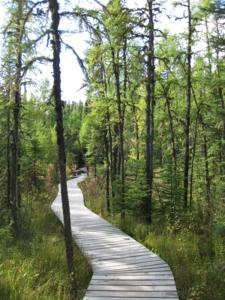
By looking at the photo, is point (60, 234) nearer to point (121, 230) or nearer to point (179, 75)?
point (121, 230)

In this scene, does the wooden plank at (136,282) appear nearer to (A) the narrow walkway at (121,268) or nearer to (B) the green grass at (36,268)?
(A) the narrow walkway at (121,268)

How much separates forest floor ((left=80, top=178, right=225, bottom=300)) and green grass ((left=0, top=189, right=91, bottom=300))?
193cm

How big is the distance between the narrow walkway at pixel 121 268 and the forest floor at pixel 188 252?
32 centimetres

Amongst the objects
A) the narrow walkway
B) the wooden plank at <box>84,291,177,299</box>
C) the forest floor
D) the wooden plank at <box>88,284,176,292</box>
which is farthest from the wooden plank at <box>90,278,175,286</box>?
the wooden plank at <box>84,291,177,299</box>

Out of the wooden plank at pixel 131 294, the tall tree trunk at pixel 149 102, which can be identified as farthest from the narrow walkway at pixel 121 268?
the tall tree trunk at pixel 149 102

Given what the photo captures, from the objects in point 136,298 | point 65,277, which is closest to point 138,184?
point 65,277

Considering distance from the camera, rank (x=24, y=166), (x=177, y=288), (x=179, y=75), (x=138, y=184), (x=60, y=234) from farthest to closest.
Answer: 1. (x=24, y=166)
2. (x=179, y=75)
3. (x=138, y=184)
4. (x=60, y=234)
5. (x=177, y=288)

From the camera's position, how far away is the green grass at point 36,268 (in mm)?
7117

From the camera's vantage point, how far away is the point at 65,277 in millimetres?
8656

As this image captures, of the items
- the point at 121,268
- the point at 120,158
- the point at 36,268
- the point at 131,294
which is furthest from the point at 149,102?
the point at 131,294

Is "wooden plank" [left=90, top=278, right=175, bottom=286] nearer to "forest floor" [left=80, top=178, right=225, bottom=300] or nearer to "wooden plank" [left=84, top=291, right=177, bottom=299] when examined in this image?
"forest floor" [left=80, top=178, right=225, bottom=300]

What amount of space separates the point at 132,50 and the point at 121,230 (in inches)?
273

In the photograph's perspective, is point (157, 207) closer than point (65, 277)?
No

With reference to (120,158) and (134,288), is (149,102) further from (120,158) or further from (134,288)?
(134,288)
